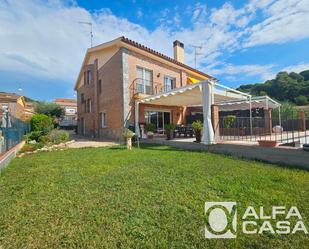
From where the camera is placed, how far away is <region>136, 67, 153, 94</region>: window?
24.2m

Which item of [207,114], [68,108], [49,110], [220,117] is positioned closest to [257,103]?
[220,117]

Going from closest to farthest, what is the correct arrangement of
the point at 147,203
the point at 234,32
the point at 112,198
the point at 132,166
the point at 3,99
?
1. the point at 147,203
2. the point at 112,198
3. the point at 132,166
4. the point at 234,32
5. the point at 3,99

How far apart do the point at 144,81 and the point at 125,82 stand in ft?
11.2

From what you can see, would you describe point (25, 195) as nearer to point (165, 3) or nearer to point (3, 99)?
point (165, 3)

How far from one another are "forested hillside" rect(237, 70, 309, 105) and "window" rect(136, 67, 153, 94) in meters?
43.7

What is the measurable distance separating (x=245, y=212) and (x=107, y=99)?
22845 millimetres

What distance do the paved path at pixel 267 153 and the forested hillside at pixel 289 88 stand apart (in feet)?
166

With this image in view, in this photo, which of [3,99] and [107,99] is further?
[3,99]

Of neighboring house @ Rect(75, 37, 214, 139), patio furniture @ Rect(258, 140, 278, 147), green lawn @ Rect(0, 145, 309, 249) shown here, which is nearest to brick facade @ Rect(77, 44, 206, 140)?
neighboring house @ Rect(75, 37, 214, 139)

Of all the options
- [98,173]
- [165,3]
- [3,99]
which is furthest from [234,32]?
[3,99]

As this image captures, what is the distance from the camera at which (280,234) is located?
407cm

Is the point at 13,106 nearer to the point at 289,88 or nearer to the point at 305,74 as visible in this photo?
the point at 289,88

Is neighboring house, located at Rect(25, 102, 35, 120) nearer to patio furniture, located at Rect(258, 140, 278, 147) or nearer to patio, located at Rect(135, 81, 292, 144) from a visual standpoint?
patio, located at Rect(135, 81, 292, 144)

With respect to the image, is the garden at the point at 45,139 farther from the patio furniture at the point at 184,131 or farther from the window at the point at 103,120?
the patio furniture at the point at 184,131
